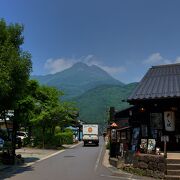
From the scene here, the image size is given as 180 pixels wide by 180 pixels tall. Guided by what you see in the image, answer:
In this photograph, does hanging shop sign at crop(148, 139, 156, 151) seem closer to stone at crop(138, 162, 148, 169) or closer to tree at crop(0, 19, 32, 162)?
stone at crop(138, 162, 148, 169)

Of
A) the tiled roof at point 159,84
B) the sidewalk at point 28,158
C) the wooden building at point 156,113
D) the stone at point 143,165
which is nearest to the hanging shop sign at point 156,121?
the wooden building at point 156,113

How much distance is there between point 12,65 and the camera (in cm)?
2106

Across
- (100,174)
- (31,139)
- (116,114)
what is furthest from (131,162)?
(31,139)

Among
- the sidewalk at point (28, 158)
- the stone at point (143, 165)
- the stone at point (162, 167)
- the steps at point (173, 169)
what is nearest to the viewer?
the steps at point (173, 169)

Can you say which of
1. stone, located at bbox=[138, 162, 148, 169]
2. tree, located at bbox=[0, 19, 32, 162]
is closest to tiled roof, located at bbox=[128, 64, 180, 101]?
stone, located at bbox=[138, 162, 148, 169]

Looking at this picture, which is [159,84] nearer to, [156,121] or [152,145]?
[156,121]

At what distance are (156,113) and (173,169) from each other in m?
5.24

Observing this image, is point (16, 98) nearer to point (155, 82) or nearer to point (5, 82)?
point (5, 82)

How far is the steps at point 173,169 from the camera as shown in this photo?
16.8 m

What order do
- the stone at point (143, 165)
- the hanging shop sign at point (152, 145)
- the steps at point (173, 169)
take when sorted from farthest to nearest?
the hanging shop sign at point (152, 145) → the stone at point (143, 165) → the steps at point (173, 169)

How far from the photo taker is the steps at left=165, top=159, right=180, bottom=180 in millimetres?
16802

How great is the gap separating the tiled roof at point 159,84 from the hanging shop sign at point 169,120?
3.81 ft

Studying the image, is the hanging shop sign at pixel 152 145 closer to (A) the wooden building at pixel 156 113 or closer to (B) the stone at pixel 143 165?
(A) the wooden building at pixel 156 113

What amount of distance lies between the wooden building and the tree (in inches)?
236
